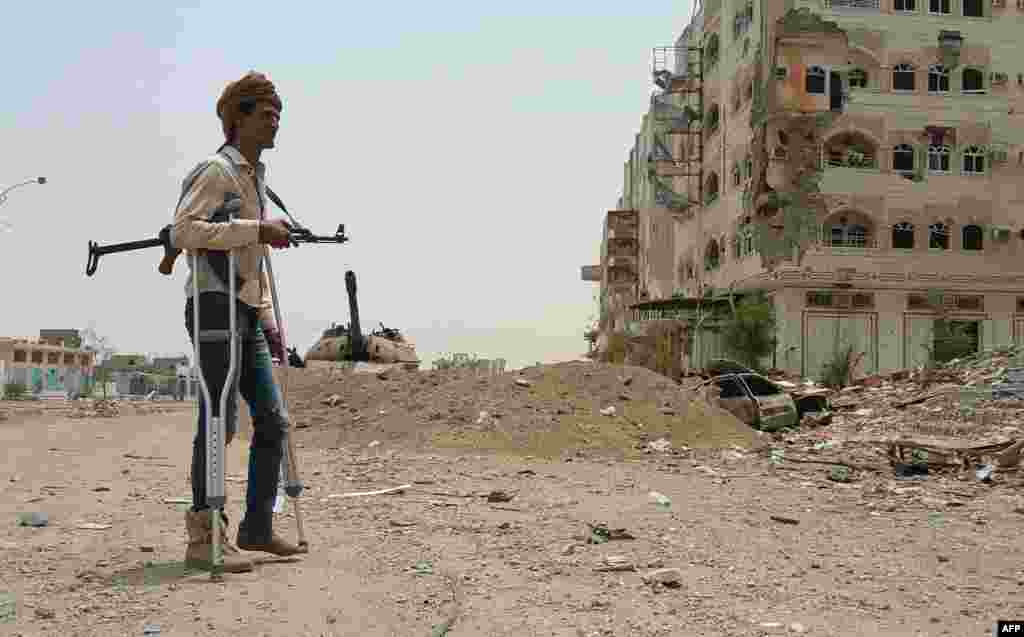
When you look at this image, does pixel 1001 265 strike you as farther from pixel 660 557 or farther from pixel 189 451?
pixel 660 557

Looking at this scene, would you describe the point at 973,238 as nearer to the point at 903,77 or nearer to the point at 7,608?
the point at 903,77

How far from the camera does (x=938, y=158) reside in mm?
36469

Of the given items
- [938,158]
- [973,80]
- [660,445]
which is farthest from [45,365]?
[660,445]

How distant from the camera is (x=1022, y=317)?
119 ft

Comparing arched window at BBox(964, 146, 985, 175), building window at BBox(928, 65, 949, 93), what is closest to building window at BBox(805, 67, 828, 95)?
building window at BBox(928, 65, 949, 93)

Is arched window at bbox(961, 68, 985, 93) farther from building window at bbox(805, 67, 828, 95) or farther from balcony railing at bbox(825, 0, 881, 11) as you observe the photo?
building window at bbox(805, 67, 828, 95)

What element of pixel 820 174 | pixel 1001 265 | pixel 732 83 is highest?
pixel 732 83

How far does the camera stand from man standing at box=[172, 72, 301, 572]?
165 inches

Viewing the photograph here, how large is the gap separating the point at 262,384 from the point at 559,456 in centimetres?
835

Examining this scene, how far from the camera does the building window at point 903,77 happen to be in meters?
36.3

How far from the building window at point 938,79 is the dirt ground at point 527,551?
3014 cm

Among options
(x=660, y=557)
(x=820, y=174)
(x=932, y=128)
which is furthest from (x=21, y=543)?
(x=932, y=128)

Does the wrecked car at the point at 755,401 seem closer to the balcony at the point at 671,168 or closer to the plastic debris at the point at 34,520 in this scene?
the plastic debris at the point at 34,520

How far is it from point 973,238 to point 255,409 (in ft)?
123
